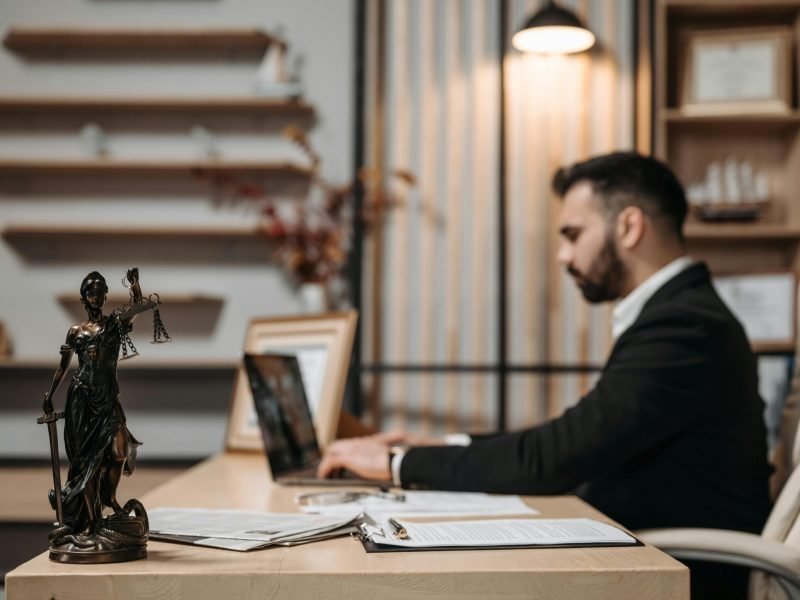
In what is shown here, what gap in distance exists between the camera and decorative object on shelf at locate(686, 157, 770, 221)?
3.54 metres

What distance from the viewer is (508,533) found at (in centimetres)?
132

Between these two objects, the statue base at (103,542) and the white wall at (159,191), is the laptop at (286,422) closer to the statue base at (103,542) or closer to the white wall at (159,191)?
the statue base at (103,542)

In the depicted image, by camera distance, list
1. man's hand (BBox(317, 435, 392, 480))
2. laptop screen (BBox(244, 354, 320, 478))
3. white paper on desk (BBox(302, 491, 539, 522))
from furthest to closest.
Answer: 1. laptop screen (BBox(244, 354, 320, 478))
2. man's hand (BBox(317, 435, 392, 480))
3. white paper on desk (BBox(302, 491, 539, 522))

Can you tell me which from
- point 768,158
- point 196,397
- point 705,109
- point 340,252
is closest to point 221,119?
point 340,252

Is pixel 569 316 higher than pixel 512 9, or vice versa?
pixel 512 9

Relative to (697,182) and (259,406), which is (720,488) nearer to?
→ (259,406)

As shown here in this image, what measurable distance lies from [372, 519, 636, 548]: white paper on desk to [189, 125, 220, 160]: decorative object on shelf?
2.52 m

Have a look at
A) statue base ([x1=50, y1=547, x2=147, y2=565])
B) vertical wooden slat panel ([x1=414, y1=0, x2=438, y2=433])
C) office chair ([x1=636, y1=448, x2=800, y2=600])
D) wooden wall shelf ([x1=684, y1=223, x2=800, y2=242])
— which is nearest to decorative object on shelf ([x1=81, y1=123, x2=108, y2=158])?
vertical wooden slat panel ([x1=414, y1=0, x2=438, y2=433])

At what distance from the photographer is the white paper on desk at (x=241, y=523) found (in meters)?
1.27

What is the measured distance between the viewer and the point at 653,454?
192 centimetres

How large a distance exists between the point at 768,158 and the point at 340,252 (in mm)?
1693

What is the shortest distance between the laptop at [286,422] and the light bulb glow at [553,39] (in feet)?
5.38

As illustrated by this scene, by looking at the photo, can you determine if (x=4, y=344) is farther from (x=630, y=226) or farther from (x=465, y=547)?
(x=465, y=547)

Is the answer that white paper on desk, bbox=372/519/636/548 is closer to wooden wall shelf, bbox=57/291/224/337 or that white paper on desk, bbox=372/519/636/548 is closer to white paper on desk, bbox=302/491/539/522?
white paper on desk, bbox=302/491/539/522
